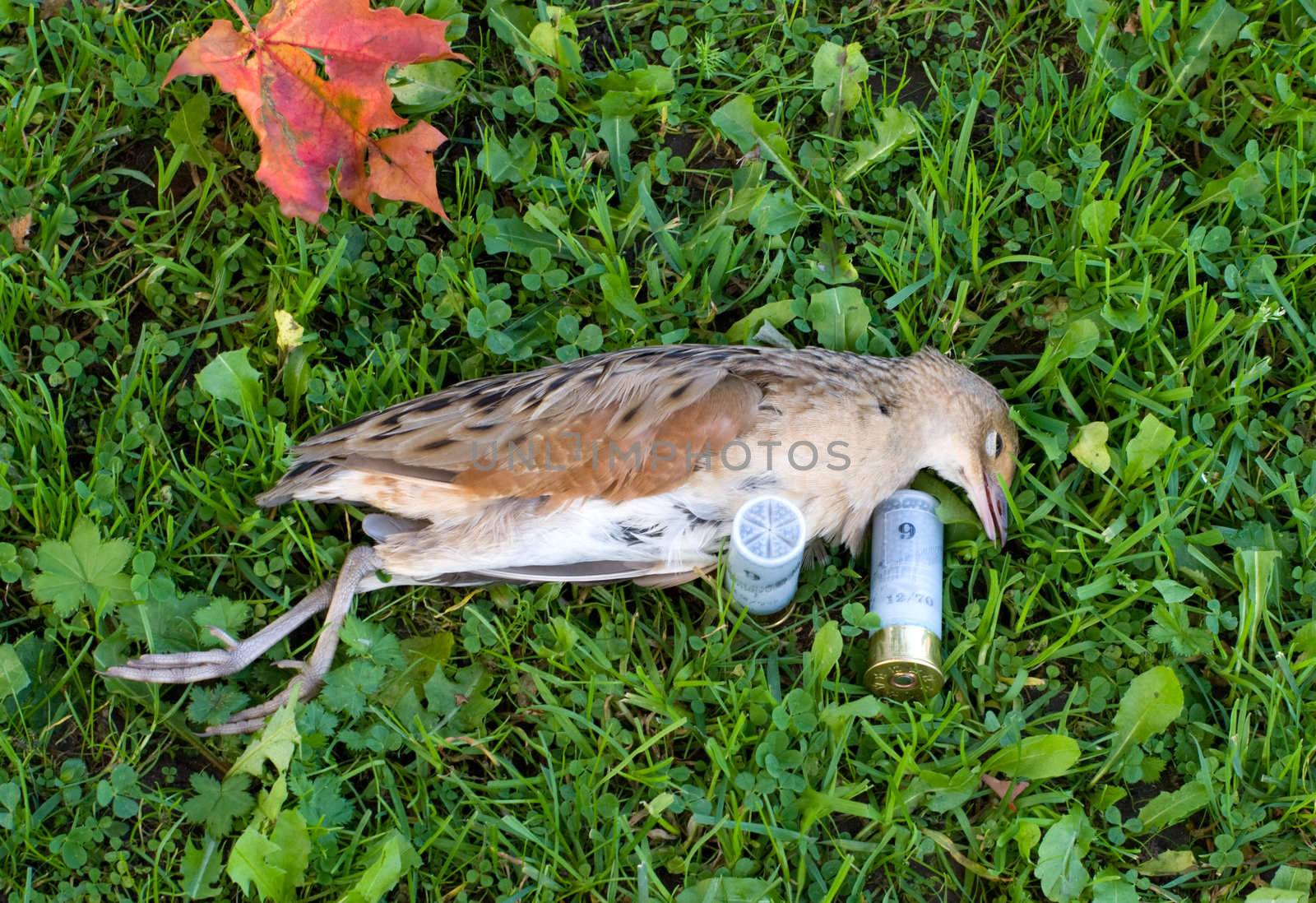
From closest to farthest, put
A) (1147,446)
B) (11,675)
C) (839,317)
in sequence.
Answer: (11,675) < (1147,446) < (839,317)

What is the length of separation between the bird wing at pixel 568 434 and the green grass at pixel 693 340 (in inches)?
16.0

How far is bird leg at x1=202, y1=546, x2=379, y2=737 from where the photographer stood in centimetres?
383

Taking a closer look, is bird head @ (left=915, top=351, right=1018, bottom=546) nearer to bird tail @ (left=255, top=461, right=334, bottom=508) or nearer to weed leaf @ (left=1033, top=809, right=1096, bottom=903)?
weed leaf @ (left=1033, top=809, right=1096, bottom=903)

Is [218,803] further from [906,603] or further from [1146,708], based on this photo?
[1146,708]

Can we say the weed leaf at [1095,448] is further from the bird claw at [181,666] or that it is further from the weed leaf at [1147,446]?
the bird claw at [181,666]

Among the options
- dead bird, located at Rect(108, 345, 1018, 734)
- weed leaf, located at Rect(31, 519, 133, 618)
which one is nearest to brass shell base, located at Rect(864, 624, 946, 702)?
dead bird, located at Rect(108, 345, 1018, 734)

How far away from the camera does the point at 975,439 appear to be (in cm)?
407

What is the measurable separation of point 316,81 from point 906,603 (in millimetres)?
2743

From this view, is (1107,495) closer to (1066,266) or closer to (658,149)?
(1066,266)

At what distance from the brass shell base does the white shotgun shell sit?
36 cm

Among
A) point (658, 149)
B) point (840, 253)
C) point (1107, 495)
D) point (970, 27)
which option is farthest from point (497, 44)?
point (1107, 495)

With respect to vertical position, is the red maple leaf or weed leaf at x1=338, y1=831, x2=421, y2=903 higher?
the red maple leaf

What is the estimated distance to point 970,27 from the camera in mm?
4754

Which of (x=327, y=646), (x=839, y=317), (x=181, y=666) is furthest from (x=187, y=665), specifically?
(x=839, y=317)
